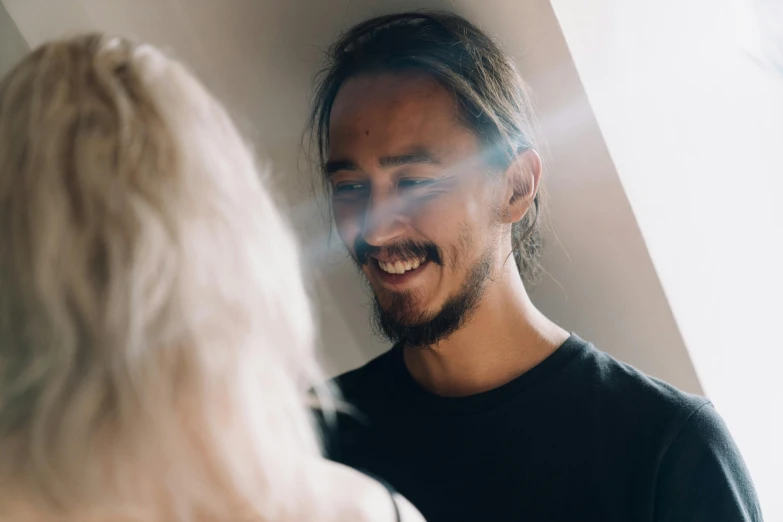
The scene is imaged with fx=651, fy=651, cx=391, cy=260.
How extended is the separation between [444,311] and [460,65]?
40 centimetres

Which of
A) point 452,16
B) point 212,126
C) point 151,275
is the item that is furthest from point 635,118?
point 151,275

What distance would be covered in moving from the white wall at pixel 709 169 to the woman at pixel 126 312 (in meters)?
0.69

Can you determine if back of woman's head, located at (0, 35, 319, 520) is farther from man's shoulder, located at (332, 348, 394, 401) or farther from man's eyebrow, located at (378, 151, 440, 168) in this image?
man's shoulder, located at (332, 348, 394, 401)

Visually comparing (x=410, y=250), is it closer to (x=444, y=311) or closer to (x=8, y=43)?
(x=444, y=311)

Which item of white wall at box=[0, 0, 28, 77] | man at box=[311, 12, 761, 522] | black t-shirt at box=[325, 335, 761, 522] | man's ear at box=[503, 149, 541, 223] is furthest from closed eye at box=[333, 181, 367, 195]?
white wall at box=[0, 0, 28, 77]

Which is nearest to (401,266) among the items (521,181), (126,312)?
(521,181)

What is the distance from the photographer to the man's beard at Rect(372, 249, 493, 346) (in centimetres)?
106

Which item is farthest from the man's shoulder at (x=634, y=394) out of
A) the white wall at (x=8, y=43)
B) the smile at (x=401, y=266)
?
the white wall at (x=8, y=43)

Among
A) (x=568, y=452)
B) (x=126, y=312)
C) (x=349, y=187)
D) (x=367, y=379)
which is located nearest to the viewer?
(x=126, y=312)

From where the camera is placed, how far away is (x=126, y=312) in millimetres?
571

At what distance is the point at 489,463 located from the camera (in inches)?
39.4

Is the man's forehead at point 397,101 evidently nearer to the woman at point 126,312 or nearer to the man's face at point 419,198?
the man's face at point 419,198

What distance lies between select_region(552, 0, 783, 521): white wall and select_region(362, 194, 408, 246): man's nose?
363 millimetres

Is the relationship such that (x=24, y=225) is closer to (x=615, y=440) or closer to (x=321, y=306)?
(x=615, y=440)
